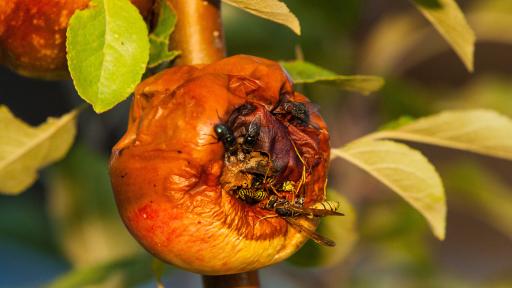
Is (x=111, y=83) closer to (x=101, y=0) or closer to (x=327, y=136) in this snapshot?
(x=101, y=0)

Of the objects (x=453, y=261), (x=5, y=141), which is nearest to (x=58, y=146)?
(x=5, y=141)

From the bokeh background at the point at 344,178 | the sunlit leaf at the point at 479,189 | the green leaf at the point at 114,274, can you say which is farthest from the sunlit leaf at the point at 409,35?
the green leaf at the point at 114,274

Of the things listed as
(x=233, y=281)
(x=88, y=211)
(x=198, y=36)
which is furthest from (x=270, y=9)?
(x=88, y=211)

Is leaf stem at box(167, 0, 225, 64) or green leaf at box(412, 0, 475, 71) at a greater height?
leaf stem at box(167, 0, 225, 64)

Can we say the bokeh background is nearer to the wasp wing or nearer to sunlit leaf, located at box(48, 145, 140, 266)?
sunlit leaf, located at box(48, 145, 140, 266)

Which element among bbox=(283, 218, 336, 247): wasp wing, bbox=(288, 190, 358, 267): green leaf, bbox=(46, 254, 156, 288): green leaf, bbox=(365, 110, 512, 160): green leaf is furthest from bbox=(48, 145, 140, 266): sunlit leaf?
bbox=(283, 218, 336, 247): wasp wing

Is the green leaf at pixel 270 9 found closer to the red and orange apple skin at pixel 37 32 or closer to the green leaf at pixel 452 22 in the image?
the red and orange apple skin at pixel 37 32

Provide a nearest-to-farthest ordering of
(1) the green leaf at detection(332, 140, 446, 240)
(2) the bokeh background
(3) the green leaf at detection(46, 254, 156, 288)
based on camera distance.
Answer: (1) the green leaf at detection(332, 140, 446, 240) < (3) the green leaf at detection(46, 254, 156, 288) < (2) the bokeh background
